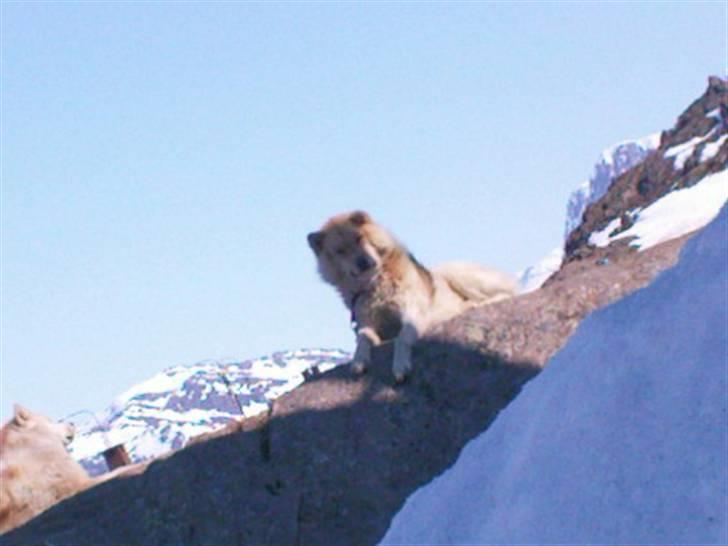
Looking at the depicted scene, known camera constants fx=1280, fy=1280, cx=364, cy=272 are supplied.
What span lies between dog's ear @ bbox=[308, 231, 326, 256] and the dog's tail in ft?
3.85

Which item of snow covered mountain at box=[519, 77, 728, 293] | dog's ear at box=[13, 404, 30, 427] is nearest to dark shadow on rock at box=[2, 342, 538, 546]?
dog's ear at box=[13, 404, 30, 427]

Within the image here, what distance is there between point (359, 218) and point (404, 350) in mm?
1497

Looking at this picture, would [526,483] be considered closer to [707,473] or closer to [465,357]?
[707,473]

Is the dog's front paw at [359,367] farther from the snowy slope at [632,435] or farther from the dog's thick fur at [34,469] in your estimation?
the snowy slope at [632,435]

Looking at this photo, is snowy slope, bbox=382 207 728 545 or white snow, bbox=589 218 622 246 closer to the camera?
snowy slope, bbox=382 207 728 545

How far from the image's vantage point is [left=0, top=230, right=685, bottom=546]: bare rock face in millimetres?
10828

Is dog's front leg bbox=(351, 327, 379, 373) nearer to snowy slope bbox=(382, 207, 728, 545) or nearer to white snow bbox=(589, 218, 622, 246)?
snowy slope bbox=(382, 207, 728, 545)

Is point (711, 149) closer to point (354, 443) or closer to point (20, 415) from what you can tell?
point (20, 415)

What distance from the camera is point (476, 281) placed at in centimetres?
1259

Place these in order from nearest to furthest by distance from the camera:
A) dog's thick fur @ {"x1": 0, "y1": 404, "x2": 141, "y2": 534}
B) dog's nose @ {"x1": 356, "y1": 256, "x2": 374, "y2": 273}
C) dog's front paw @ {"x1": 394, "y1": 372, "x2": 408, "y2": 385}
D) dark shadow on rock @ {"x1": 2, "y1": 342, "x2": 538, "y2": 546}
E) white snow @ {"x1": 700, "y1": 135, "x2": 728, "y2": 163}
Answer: dark shadow on rock @ {"x1": 2, "y1": 342, "x2": 538, "y2": 546}, dog's front paw @ {"x1": 394, "y1": 372, "x2": 408, "y2": 385}, dog's nose @ {"x1": 356, "y1": 256, "x2": 374, "y2": 273}, dog's thick fur @ {"x1": 0, "y1": 404, "x2": 141, "y2": 534}, white snow @ {"x1": 700, "y1": 135, "x2": 728, "y2": 163}

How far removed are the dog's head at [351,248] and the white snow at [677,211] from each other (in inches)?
2254

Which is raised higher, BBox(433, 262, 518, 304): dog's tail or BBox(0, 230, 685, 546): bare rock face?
BBox(433, 262, 518, 304): dog's tail

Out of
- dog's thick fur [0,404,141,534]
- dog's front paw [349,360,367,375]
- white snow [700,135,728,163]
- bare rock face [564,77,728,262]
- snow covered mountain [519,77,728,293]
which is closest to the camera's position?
dog's front paw [349,360,367,375]

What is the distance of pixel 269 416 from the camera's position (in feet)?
38.7
